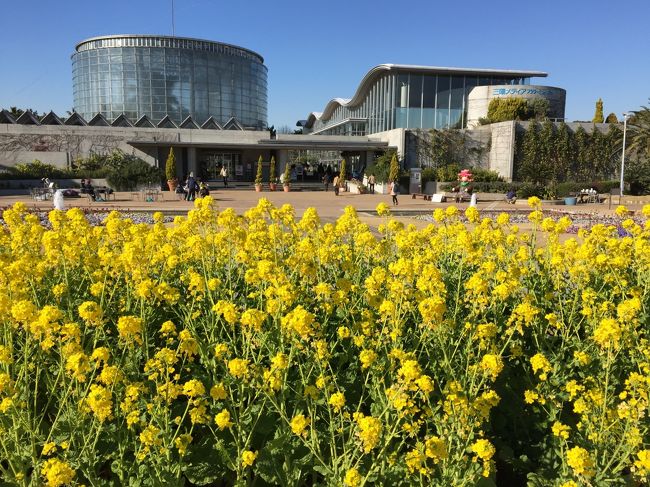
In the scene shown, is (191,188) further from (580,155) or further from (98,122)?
(580,155)

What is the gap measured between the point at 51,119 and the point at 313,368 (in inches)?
1510

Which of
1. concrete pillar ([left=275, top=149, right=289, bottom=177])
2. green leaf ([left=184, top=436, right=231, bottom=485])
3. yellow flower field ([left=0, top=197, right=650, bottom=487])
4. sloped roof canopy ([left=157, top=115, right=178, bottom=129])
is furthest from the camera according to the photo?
sloped roof canopy ([left=157, top=115, right=178, bottom=129])

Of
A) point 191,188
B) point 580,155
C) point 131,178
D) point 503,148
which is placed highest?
point 503,148

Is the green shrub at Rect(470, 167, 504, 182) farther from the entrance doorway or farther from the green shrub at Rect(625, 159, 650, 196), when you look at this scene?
the entrance doorway

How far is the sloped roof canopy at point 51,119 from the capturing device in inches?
1371

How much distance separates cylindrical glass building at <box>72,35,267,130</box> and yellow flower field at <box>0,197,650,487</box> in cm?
5799

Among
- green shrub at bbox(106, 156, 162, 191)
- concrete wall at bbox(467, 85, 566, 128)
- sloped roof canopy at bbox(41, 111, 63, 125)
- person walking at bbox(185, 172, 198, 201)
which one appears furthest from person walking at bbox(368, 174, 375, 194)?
sloped roof canopy at bbox(41, 111, 63, 125)

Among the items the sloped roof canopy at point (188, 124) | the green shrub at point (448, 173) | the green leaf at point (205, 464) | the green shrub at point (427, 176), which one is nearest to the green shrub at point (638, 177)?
the green shrub at point (448, 173)

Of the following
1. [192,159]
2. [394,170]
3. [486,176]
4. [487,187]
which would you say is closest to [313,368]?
[394,170]

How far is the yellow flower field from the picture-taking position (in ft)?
7.80

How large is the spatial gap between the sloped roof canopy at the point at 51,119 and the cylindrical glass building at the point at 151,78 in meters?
23.9

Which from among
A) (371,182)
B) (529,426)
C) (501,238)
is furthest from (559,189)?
(529,426)

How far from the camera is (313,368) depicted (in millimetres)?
2914

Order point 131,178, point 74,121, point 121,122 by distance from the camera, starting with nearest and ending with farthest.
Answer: point 131,178 < point 74,121 < point 121,122
